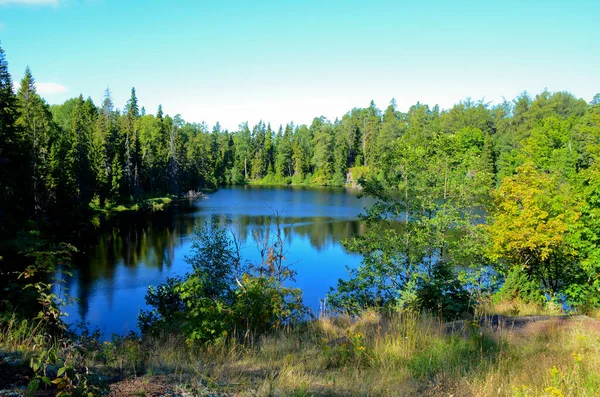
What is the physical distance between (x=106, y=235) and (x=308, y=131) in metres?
89.4

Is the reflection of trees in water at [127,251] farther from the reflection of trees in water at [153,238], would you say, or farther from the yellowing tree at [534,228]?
the yellowing tree at [534,228]

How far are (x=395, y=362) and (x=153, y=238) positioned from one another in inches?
1295

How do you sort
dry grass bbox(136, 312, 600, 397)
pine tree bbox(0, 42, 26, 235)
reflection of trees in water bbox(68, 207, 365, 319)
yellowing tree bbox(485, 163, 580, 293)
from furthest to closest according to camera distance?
1. reflection of trees in water bbox(68, 207, 365, 319)
2. pine tree bbox(0, 42, 26, 235)
3. yellowing tree bbox(485, 163, 580, 293)
4. dry grass bbox(136, 312, 600, 397)

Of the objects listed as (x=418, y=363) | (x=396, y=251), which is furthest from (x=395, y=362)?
(x=396, y=251)

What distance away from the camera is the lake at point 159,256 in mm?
18750

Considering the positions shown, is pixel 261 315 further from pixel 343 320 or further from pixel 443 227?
pixel 443 227

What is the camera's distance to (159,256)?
28.2 meters

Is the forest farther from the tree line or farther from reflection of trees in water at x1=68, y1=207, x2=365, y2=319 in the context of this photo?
reflection of trees in water at x1=68, y1=207, x2=365, y2=319

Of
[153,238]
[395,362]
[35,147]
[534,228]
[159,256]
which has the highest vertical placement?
[35,147]

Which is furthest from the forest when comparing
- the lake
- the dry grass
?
the lake

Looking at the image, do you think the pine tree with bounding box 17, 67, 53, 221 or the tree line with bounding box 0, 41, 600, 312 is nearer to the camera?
the tree line with bounding box 0, 41, 600, 312

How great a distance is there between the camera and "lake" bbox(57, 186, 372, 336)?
1875 centimetres

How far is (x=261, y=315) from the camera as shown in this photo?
23.3 ft

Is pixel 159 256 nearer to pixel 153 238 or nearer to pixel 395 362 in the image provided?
pixel 153 238
